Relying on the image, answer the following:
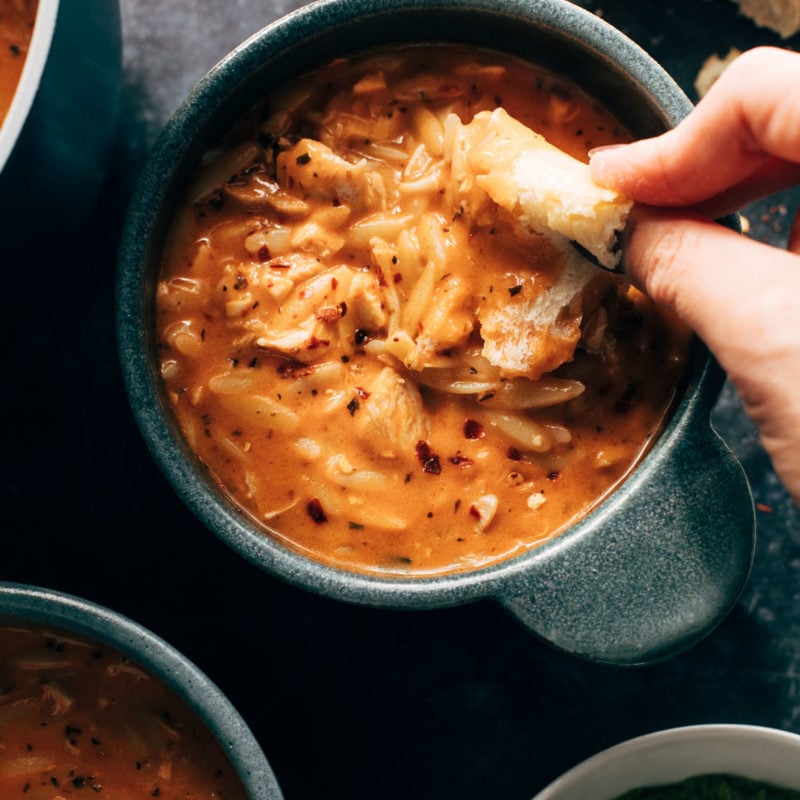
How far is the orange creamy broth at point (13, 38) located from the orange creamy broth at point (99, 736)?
3.42 ft

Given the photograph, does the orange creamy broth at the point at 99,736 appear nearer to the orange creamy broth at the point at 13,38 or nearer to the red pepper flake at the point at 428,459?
the red pepper flake at the point at 428,459

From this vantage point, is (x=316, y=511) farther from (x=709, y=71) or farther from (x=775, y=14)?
(x=775, y=14)

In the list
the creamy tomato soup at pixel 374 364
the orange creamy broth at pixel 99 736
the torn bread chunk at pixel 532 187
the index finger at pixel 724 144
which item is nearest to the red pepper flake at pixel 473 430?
the creamy tomato soup at pixel 374 364

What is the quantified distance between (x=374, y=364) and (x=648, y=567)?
62cm

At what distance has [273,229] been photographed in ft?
6.97

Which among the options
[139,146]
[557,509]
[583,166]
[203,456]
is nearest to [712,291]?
[583,166]

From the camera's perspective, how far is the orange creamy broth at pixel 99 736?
7.27 feet

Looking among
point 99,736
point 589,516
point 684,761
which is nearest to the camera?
point 589,516

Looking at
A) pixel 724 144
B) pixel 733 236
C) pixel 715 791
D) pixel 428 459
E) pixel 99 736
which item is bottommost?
pixel 99 736

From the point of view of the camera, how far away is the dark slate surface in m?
2.40

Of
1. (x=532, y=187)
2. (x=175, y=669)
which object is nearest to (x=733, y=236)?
(x=532, y=187)

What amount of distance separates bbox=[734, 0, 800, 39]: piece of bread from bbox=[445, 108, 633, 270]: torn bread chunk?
73cm

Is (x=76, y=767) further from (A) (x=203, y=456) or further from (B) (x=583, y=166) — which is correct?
(B) (x=583, y=166)

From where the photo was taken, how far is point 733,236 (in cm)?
184
